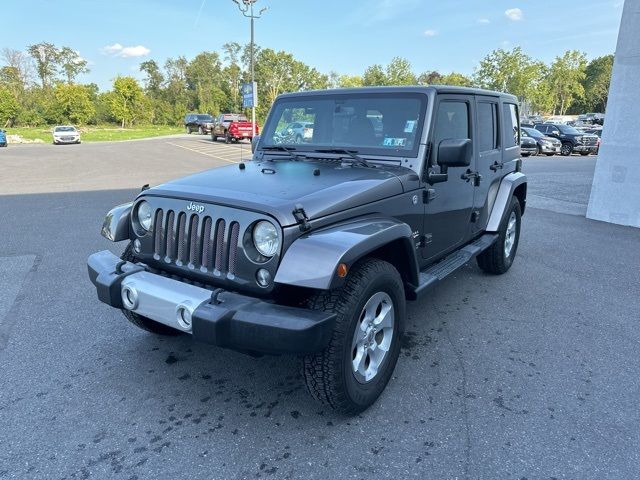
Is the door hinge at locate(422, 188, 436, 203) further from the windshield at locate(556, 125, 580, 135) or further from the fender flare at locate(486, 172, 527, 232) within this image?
the windshield at locate(556, 125, 580, 135)

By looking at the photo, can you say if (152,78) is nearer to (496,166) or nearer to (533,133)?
(533,133)

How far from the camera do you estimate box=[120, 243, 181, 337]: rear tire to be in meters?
3.35

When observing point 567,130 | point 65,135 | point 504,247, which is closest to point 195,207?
point 504,247

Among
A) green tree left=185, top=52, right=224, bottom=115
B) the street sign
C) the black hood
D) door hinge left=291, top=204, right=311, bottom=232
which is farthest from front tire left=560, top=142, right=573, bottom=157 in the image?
green tree left=185, top=52, right=224, bottom=115

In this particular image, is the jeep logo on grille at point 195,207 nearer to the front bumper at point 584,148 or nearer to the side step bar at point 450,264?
the side step bar at point 450,264

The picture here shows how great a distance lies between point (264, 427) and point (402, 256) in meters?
1.38

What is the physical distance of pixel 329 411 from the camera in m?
2.85

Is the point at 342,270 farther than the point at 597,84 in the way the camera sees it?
No

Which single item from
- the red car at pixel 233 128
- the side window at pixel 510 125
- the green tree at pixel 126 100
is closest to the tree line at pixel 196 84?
the green tree at pixel 126 100

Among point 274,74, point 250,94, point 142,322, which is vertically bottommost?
point 142,322

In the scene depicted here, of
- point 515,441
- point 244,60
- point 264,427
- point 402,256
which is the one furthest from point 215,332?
point 244,60

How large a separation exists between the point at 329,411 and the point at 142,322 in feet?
5.24

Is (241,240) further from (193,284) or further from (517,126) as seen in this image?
(517,126)

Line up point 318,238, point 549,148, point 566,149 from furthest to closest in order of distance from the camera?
point 566,149
point 549,148
point 318,238
